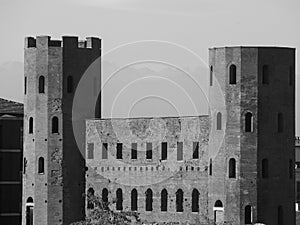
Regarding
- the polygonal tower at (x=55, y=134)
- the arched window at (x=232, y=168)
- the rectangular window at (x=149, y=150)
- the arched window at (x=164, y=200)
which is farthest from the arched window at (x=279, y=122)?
the polygonal tower at (x=55, y=134)

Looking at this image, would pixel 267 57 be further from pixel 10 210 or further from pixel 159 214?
pixel 10 210

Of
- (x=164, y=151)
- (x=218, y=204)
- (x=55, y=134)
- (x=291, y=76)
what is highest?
(x=291, y=76)

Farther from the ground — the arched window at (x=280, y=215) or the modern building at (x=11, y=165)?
the modern building at (x=11, y=165)

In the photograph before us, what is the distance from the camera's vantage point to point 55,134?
309 ft

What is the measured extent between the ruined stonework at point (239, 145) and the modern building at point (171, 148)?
2.1 inches

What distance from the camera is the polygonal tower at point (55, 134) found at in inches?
3698

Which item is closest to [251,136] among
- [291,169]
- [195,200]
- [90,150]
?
[291,169]

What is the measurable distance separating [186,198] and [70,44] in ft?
38.6

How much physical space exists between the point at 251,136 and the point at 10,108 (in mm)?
26881

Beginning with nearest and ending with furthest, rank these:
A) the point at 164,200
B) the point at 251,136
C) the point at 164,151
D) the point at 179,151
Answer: the point at 251,136
the point at 179,151
the point at 164,151
the point at 164,200

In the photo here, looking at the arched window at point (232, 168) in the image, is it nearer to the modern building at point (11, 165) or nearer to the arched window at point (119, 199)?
the arched window at point (119, 199)

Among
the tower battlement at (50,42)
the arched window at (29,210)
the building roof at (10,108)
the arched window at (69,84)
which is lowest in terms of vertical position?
the arched window at (29,210)

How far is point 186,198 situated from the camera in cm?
8950

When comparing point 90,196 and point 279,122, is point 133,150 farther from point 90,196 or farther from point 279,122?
point 279,122
